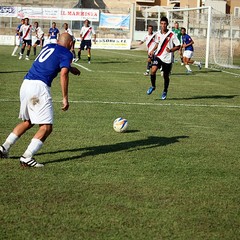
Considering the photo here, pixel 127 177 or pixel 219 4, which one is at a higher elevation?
pixel 219 4

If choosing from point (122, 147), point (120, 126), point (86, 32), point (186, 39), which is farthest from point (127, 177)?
point (86, 32)

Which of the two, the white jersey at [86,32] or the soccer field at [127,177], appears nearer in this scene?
the soccer field at [127,177]

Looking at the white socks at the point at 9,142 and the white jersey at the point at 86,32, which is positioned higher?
the white jersey at the point at 86,32

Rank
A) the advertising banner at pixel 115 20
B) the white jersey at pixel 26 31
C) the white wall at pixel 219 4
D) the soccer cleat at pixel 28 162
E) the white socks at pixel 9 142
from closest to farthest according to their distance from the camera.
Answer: the soccer cleat at pixel 28 162, the white socks at pixel 9 142, the white jersey at pixel 26 31, the advertising banner at pixel 115 20, the white wall at pixel 219 4

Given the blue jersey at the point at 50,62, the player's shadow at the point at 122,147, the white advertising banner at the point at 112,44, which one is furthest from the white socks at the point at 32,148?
the white advertising banner at the point at 112,44

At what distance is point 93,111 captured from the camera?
505 inches

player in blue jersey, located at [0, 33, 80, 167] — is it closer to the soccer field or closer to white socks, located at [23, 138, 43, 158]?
white socks, located at [23, 138, 43, 158]

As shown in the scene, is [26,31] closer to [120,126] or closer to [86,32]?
[86,32]

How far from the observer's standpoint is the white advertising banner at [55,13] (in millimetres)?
53062

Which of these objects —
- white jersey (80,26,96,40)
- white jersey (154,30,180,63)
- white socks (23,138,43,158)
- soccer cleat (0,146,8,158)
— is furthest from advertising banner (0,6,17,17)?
white socks (23,138,43,158)

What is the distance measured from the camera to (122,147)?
899cm

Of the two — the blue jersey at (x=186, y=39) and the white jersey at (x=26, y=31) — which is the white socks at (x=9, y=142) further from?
the white jersey at (x=26, y=31)

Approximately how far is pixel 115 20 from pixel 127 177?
48305 mm

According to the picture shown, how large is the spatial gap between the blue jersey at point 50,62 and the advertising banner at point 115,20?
47.0m
